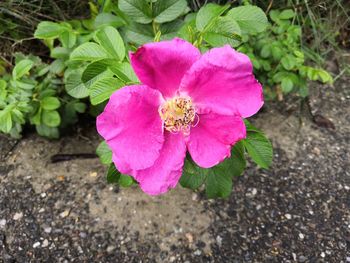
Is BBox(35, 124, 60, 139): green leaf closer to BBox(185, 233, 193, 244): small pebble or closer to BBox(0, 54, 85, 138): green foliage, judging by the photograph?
BBox(0, 54, 85, 138): green foliage

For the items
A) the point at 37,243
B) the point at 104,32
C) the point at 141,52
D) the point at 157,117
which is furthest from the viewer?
the point at 37,243

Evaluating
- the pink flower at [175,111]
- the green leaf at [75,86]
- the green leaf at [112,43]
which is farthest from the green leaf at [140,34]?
the pink flower at [175,111]

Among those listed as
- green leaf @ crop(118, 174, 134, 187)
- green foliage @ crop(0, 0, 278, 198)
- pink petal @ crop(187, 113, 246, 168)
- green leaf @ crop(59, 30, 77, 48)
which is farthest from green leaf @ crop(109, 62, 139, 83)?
green leaf @ crop(59, 30, 77, 48)

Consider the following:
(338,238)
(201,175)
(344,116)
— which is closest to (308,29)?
(344,116)

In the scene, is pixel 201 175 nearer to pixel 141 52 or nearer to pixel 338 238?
pixel 141 52

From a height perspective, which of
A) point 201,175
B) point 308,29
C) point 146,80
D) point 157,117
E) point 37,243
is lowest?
point 37,243

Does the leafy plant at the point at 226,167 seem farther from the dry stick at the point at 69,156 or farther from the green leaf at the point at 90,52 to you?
the dry stick at the point at 69,156
